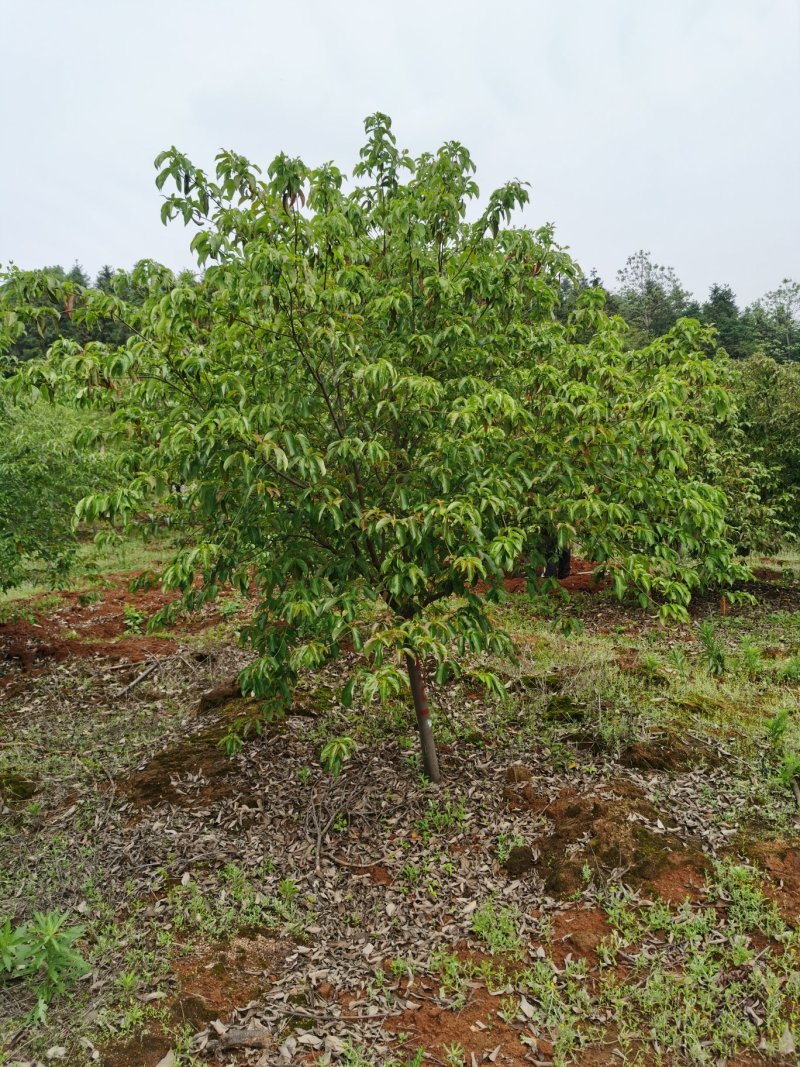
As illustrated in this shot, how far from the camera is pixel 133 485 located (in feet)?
12.2

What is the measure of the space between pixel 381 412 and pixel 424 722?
259 centimetres

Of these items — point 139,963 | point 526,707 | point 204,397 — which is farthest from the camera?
point 526,707

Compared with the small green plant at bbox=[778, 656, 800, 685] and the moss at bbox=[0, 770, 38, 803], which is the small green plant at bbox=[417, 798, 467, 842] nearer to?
the moss at bbox=[0, 770, 38, 803]

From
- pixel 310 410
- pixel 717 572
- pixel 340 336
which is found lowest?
pixel 717 572

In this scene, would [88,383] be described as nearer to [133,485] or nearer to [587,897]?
[133,485]

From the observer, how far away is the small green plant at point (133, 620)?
34.9ft

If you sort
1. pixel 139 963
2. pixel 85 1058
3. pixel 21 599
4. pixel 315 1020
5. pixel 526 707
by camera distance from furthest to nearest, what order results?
pixel 21 599, pixel 526 707, pixel 139 963, pixel 315 1020, pixel 85 1058

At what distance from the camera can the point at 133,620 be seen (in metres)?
10.9

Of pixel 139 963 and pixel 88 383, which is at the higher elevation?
pixel 88 383

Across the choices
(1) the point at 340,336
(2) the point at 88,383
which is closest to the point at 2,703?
(2) the point at 88,383

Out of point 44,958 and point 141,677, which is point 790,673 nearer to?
point 44,958

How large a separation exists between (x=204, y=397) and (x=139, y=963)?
333 centimetres

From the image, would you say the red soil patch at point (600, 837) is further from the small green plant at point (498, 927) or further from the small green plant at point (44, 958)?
the small green plant at point (44, 958)

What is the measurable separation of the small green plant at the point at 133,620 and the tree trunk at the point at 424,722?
22.9 ft
